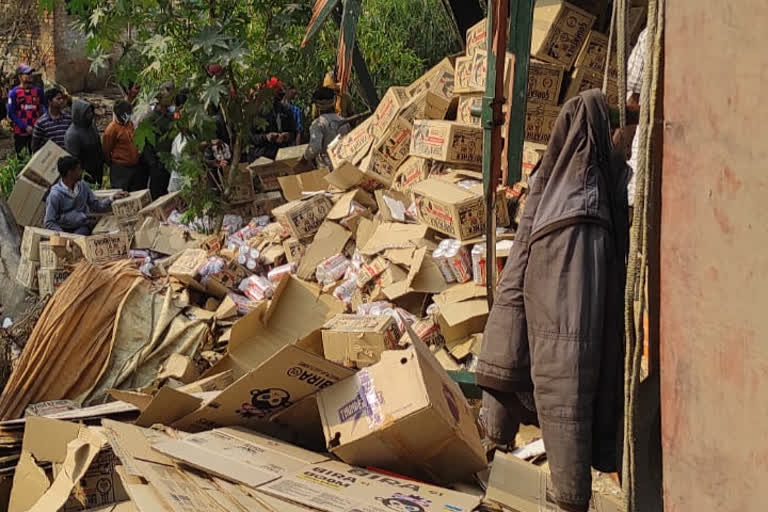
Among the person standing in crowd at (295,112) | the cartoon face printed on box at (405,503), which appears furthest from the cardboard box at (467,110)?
the cartoon face printed on box at (405,503)

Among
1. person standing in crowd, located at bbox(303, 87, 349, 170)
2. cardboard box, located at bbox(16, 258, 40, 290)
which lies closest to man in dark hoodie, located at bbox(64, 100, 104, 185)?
cardboard box, located at bbox(16, 258, 40, 290)

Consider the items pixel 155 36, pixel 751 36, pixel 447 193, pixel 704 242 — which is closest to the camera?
pixel 751 36

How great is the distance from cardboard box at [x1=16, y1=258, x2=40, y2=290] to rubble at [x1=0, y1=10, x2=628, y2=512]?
0.05 feet

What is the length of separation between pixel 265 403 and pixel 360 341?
1.36 metres

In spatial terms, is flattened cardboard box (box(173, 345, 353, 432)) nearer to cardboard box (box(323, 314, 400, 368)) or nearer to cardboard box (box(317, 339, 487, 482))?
cardboard box (box(317, 339, 487, 482))

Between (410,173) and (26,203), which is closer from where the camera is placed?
(410,173)

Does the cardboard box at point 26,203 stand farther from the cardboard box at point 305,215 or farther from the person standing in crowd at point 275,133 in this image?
the cardboard box at point 305,215

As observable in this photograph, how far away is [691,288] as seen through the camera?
6.17ft

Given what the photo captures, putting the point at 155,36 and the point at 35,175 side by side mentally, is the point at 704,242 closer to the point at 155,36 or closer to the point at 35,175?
the point at 155,36

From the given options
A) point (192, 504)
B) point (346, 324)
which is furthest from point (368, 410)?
point (346, 324)

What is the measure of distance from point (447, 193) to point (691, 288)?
4951 mm

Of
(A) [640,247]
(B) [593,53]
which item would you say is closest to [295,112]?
(B) [593,53]

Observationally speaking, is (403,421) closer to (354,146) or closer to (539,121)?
(539,121)

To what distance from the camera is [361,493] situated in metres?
3.39
